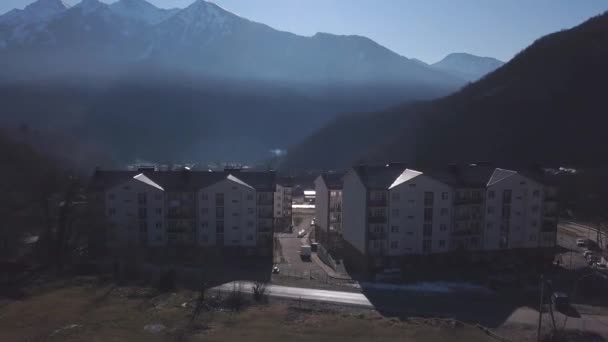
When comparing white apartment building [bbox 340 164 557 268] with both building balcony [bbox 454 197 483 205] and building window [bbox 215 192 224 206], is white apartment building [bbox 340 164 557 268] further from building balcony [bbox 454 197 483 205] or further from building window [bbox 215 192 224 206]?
building window [bbox 215 192 224 206]

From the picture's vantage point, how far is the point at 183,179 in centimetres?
3909

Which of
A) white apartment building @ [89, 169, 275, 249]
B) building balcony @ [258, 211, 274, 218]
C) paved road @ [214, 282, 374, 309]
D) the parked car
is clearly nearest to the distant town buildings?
paved road @ [214, 282, 374, 309]

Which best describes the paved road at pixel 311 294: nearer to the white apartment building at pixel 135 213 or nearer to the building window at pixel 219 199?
the building window at pixel 219 199

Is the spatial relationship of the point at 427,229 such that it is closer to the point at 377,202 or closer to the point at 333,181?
the point at 377,202

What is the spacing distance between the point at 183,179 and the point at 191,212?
2.96 meters

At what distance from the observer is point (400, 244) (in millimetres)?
34844

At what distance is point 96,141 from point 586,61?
12285cm

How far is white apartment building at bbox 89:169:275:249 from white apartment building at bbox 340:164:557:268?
730 cm

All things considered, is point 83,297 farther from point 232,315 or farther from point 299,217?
point 299,217

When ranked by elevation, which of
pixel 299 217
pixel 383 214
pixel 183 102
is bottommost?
pixel 299 217

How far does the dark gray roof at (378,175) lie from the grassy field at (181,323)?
1074 centimetres

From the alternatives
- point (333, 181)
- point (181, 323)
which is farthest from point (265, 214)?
point (181, 323)

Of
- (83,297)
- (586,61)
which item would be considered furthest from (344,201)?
(586,61)

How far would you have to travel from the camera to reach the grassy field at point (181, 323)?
72.2 ft
